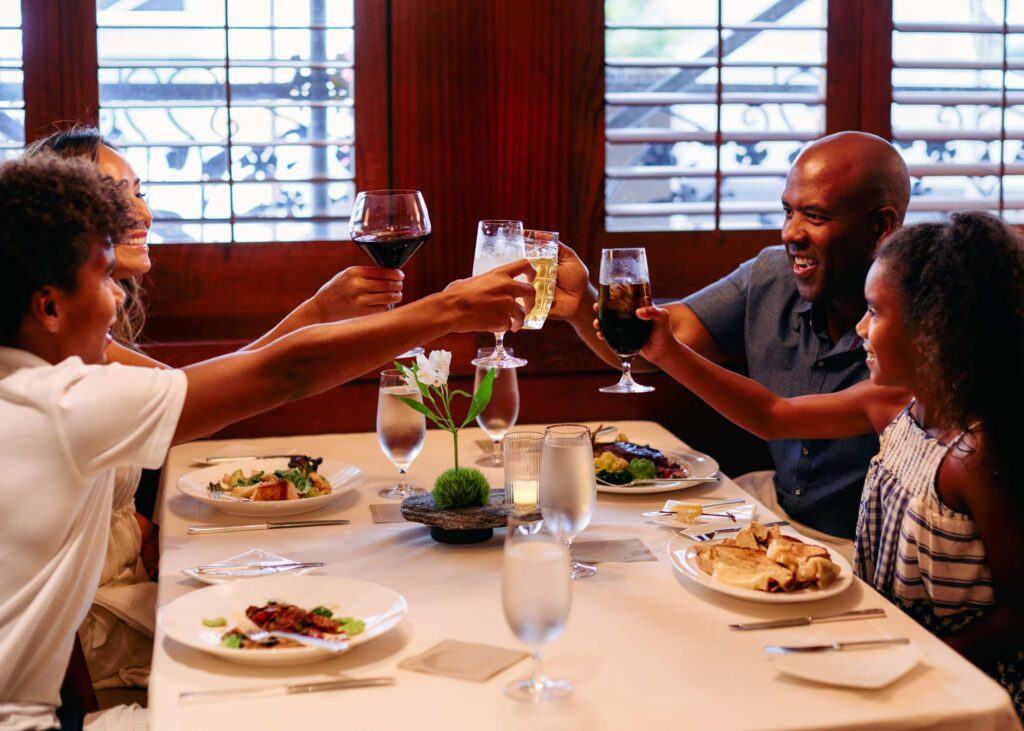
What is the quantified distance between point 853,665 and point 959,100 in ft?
8.41

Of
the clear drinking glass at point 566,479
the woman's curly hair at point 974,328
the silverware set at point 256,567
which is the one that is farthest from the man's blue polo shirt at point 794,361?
the silverware set at point 256,567

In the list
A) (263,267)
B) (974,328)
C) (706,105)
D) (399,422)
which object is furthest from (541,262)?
(706,105)

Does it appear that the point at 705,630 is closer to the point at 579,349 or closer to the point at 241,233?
the point at 579,349

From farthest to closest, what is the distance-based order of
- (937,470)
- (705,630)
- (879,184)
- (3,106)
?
(3,106) → (879,184) → (937,470) → (705,630)

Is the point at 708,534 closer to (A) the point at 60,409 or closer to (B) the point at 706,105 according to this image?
(A) the point at 60,409

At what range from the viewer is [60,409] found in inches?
51.9

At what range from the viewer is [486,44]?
10.3 ft

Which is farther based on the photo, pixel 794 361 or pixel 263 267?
pixel 263 267

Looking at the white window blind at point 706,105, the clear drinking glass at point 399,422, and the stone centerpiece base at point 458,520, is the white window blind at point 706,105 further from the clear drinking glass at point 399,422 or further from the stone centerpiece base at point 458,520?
the stone centerpiece base at point 458,520

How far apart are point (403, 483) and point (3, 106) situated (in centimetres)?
162

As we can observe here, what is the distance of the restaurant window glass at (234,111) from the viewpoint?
118 inches

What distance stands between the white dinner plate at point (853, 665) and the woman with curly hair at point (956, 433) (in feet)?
1.24

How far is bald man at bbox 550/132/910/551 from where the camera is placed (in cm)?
250

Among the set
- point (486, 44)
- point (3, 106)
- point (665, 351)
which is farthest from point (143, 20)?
point (665, 351)
